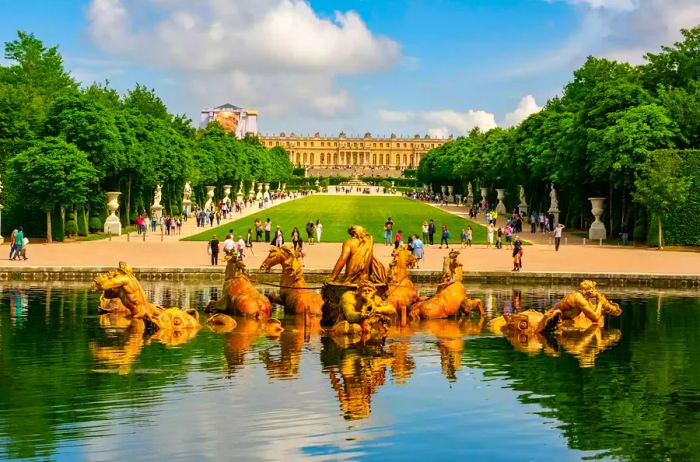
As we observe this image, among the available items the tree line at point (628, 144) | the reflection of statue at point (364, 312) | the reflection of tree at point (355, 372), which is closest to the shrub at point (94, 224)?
the tree line at point (628, 144)

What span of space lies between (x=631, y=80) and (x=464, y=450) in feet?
174

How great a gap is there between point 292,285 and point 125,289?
12.5ft

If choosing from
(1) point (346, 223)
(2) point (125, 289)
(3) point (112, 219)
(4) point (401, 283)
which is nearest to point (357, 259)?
(4) point (401, 283)

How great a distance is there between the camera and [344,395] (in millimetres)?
15273

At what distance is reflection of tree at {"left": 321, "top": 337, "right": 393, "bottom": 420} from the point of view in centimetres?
1468

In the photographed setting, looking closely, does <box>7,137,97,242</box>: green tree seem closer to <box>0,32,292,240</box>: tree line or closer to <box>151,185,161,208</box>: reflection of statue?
<box>0,32,292,240</box>: tree line

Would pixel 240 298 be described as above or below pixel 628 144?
below

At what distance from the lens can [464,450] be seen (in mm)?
12422

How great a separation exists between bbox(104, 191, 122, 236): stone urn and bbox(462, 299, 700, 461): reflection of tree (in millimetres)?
39776

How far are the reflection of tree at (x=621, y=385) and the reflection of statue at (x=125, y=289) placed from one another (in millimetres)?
7074

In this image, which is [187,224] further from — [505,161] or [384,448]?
[384,448]

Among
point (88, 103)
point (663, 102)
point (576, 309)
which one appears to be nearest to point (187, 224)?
point (88, 103)

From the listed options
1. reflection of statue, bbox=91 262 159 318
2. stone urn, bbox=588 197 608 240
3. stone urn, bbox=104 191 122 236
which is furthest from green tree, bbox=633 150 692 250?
reflection of statue, bbox=91 262 159 318

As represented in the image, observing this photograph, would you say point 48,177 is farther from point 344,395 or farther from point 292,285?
point 344,395
